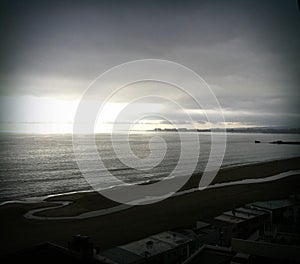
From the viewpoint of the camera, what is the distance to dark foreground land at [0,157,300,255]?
37.4 feet

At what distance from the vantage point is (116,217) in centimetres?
1468

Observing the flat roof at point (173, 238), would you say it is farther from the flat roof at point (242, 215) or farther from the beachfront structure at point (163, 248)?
the flat roof at point (242, 215)

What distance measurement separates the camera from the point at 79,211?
16.3 m

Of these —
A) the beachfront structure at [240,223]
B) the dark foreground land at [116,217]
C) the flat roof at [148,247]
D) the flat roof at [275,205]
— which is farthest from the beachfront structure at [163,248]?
the flat roof at [275,205]

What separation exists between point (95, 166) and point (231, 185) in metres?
17.7

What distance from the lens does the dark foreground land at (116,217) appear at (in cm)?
1140

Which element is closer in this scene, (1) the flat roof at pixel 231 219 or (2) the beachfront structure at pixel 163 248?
(2) the beachfront structure at pixel 163 248

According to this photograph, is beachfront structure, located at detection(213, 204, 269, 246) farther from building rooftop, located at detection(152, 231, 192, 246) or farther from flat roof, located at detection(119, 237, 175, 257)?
flat roof, located at detection(119, 237, 175, 257)

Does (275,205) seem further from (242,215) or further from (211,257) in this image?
(211,257)

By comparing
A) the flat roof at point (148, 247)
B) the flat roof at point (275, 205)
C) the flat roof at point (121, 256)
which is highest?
the flat roof at point (275, 205)

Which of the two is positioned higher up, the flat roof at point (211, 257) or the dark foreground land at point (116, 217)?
the flat roof at point (211, 257)

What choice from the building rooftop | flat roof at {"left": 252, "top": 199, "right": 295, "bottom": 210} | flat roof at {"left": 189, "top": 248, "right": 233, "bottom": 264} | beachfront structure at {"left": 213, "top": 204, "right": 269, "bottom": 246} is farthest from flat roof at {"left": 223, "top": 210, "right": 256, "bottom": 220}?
flat roof at {"left": 189, "top": 248, "right": 233, "bottom": 264}

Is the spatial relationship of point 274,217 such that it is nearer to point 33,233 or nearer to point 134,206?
point 134,206

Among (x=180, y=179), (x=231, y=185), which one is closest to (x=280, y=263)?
(x=231, y=185)
